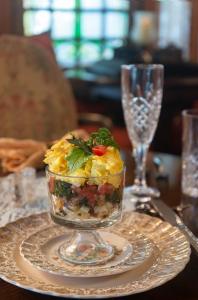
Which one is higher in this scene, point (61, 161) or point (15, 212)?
point (61, 161)

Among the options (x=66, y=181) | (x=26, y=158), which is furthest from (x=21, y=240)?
(x=26, y=158)

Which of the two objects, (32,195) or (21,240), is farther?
(32,195)

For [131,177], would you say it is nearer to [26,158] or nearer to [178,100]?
[26,158]

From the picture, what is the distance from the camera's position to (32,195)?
124 cm

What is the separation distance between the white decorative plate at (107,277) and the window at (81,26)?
3284 millimetres

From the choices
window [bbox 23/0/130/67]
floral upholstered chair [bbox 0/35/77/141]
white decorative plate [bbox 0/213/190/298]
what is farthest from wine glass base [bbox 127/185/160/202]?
window [bbox 23/0/130/67]

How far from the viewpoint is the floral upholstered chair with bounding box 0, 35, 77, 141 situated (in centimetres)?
211

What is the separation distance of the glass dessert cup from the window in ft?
11.0

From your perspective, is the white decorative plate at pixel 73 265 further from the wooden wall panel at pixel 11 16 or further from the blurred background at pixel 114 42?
the wooden wall panel at pixel 11 16

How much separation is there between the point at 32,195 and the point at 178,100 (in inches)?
76.5

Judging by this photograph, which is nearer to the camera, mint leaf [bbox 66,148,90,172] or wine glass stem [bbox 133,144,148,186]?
mint leaf [bbox 66,148,90,172]

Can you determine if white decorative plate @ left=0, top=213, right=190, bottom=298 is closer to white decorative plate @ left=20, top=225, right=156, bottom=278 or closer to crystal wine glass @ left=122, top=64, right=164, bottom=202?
white decorative plate @ left=20, top=225, right=156, bottom=278

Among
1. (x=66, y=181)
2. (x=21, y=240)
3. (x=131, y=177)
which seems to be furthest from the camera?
(x=131, y=177)

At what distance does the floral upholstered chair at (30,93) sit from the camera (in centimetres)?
211
